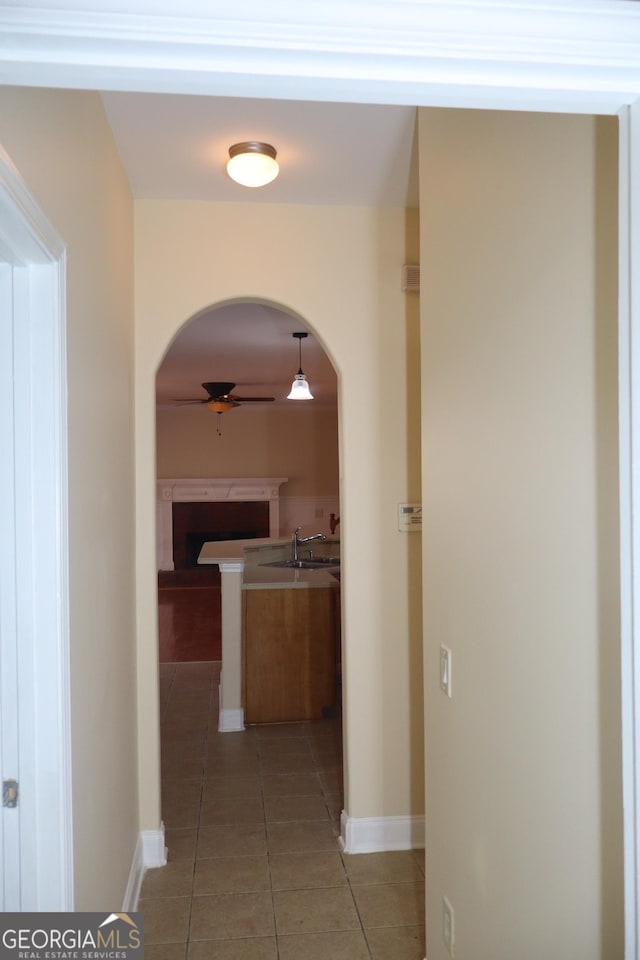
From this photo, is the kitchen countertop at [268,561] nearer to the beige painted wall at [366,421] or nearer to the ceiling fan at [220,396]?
the beige painted wall at [366,421]

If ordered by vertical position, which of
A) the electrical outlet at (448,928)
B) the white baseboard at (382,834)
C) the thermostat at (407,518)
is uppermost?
the thermostat at (407,518)

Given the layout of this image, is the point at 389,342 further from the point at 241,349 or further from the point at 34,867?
the point at 241,349

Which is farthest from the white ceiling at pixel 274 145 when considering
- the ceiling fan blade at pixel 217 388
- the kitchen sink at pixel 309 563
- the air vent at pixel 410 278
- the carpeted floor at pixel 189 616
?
the ceiling fan blade at pixel 217 388

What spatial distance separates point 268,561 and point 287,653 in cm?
130

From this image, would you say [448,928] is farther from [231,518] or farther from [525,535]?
[231,518]

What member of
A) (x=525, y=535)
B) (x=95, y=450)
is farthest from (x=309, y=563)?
(x=525, y=535)

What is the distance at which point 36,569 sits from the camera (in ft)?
5.03

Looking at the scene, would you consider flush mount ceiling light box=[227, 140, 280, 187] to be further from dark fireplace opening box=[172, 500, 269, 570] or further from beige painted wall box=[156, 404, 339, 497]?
dark fireplace opening box=[172, 500, 269, 570]

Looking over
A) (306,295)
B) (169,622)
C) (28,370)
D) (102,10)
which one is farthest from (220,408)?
(102,10)

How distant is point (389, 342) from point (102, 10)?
251 centimetres

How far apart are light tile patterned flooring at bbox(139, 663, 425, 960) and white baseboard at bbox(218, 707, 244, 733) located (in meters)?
0.27

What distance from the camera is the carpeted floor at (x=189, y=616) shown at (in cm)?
673

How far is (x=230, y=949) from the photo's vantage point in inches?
96.3
